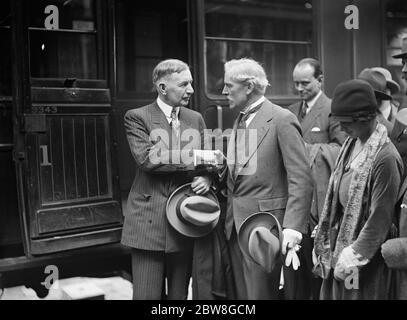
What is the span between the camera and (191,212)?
269 cm

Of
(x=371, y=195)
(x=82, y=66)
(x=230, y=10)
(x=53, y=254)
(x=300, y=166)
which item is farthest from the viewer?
(x=230, y=10)

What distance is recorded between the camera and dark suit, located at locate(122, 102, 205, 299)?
271cm

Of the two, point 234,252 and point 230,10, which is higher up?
point 230,10

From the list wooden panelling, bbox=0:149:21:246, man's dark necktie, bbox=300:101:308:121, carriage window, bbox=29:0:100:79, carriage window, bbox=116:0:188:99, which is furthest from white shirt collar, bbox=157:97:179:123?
carriage window, bbox=116:0:188:99

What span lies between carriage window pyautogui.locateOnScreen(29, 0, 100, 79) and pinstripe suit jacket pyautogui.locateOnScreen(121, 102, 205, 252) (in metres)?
0.86

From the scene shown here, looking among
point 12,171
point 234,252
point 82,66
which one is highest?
point 82,66

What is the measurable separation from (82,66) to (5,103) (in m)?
0.56

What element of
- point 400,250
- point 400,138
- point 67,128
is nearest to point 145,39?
point 67,128

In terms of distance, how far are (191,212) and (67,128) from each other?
3.54 feet

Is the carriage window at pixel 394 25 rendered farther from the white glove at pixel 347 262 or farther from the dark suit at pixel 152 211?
the white glove at pixel 347 262

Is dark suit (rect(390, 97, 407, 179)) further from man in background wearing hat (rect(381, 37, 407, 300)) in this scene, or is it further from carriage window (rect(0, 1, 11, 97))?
carriage window (rect(0, 1, 11, 97))
